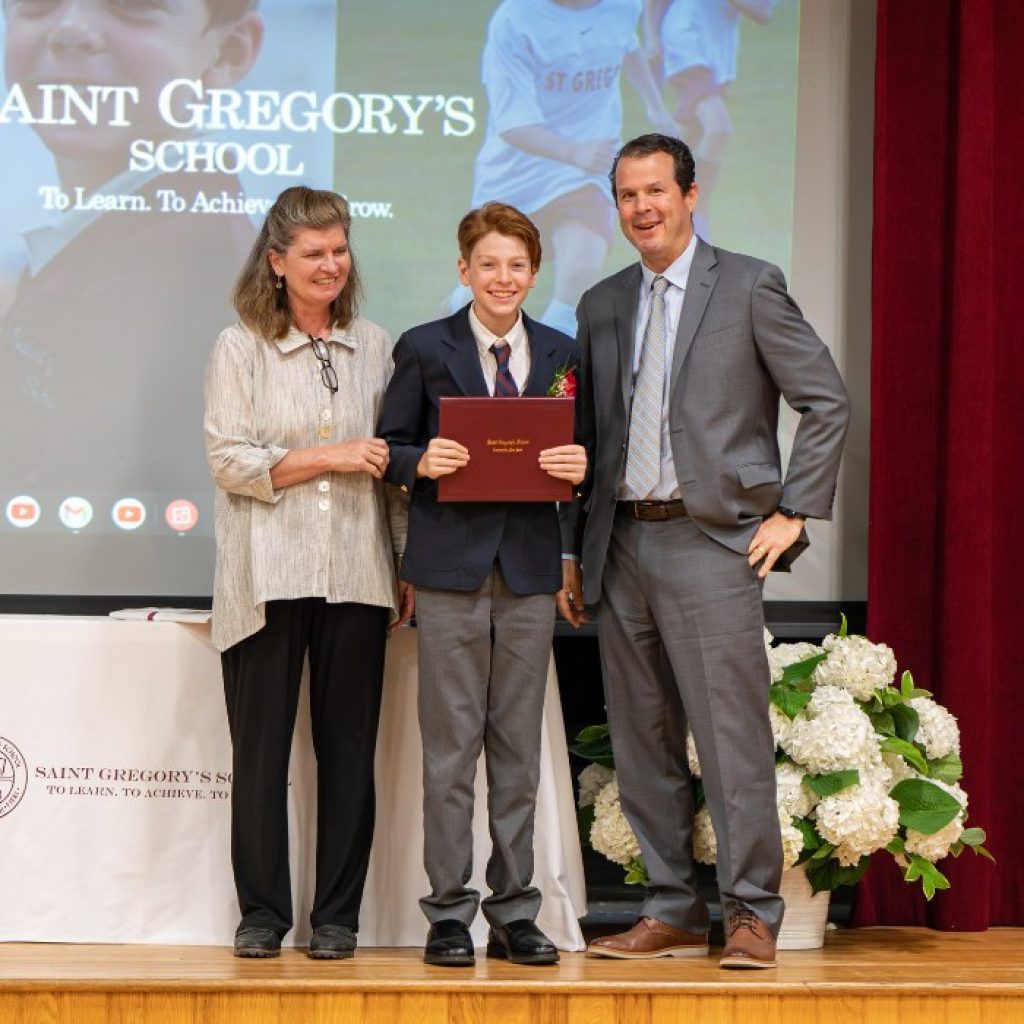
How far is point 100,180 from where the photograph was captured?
4.21 m

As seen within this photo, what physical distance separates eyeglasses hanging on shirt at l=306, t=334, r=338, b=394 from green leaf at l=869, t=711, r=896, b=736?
1.47 meters

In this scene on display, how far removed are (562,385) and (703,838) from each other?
1067mm

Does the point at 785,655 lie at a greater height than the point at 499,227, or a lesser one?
lesser

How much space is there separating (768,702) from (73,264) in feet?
7.22

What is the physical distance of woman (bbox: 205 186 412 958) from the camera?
3.35 metres

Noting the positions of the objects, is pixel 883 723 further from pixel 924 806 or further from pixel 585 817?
pixel 585 817

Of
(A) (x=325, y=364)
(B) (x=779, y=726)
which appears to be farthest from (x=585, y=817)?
(A) (x=325, y=364)

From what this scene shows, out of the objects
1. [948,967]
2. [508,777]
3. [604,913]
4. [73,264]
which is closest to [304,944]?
[508,777]

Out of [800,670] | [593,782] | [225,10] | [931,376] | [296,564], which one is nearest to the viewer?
[296,564]

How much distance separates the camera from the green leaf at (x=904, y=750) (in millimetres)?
3602

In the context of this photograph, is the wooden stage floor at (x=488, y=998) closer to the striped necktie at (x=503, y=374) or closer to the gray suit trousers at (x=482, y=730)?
the gray suit trousers at (x=482, y=730)

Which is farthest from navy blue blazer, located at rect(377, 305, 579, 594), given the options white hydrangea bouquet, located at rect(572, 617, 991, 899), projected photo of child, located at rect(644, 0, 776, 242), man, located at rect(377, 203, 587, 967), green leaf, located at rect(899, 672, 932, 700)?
projected photo of child, located at rect(644, 0, 776, 242)

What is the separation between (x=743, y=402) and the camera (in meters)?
3.34

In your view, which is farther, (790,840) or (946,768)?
(946,768)
